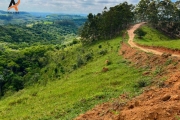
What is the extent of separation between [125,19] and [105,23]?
384 inches

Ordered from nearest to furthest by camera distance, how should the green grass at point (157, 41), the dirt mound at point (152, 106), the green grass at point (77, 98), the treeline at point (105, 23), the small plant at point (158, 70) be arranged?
the dirt mound at point (152, 106)
the green grass at point (77, 98)
the small plant at point (158, 70)
the green grass at point (157, 41)
the treeline at point (105, 23)

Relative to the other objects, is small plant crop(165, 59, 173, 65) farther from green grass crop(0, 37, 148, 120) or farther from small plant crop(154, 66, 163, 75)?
green grass crop(0, 37, 148, 120)

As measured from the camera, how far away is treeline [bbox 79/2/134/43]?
66931mm

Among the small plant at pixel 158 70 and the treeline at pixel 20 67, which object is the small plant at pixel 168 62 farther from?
the treeline at pixel 20 67

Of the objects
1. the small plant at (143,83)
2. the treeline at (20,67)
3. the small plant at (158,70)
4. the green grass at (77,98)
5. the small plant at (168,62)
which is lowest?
the treeline at (20,67)

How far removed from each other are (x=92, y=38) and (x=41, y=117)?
5394 centimetres

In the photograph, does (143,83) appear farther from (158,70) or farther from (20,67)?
(20,67)

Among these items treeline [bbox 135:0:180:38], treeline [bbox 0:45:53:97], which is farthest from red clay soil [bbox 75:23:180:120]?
treeline [bbox 135:0:180:38]

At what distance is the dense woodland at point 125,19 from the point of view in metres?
67.6

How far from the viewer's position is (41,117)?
19672 mm

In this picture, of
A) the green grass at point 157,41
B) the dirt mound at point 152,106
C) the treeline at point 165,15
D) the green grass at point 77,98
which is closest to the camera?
the dirt mound at point 152,106

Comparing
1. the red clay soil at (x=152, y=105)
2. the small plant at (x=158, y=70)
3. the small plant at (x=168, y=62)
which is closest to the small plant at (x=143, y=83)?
the red clay soil at (x=152, y=105)

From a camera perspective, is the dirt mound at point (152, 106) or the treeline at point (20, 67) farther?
the treeline at point (20, 67)

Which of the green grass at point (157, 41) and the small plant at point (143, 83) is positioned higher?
the green grass at point (157, 41)
